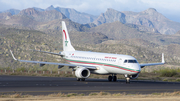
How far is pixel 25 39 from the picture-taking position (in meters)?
154

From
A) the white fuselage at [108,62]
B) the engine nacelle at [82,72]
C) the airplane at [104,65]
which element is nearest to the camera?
the white fuselage at [108,62]

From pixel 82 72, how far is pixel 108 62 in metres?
4.10

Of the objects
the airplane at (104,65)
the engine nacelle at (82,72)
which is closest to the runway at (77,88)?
the airplane at (104,65)

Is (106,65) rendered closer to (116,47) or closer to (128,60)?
(128,60)

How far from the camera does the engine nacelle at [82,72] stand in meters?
40.4

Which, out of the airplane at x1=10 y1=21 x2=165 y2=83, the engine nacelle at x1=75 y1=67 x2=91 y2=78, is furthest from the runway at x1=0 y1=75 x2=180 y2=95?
the engine nacelle at x1=75 y1=67 x2=91 y2=78

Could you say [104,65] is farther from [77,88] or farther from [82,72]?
[77,88]

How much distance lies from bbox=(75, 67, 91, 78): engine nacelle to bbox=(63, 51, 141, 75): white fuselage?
1.28m

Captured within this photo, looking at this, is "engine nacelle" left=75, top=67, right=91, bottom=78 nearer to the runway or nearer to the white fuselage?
the white fuselage

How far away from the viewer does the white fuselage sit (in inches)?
1475

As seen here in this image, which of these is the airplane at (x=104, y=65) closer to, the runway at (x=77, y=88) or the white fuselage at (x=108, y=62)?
the white fuselage at (x=108, y=62)

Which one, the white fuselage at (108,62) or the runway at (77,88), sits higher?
the white fuselage at (108,62)

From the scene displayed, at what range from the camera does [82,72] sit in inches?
1620

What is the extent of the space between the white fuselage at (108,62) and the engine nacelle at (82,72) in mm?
1281
